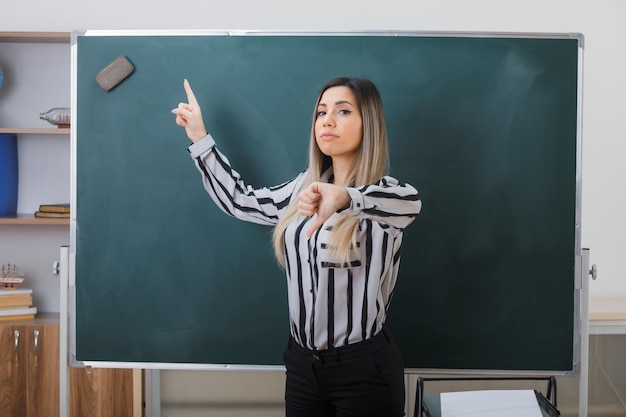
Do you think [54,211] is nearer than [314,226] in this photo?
No

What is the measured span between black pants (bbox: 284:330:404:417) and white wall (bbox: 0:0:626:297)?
174cm

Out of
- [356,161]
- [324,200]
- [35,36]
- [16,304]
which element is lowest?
[16,304]

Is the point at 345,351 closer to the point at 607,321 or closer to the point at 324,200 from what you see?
the point at 324,200

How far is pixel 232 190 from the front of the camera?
83.1 inches

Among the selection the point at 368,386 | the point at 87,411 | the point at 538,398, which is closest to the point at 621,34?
the point at 538,398

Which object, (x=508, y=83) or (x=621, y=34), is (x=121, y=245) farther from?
(x=621, y=34)

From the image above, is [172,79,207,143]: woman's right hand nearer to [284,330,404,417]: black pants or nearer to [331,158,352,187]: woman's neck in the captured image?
[331,158,352,187]: woman's neck

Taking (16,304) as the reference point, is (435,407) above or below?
below

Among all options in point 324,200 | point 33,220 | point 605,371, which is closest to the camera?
point 324,200

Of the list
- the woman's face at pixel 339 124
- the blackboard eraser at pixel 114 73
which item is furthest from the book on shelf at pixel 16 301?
the woman's face at pixel 339 124

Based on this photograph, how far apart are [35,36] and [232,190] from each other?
147 centimetres

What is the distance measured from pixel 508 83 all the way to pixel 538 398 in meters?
1.00

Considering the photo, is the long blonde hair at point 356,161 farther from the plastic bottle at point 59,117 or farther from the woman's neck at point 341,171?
the plastic bottle at point 59,117

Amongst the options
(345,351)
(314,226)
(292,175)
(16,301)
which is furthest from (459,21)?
(16,301)
